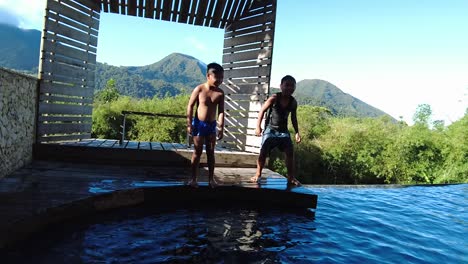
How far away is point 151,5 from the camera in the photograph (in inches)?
307

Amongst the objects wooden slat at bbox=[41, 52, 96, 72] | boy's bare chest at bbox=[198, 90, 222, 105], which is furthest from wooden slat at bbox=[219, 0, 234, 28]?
boy's bare chest at bbox=[198, 90, 222, 105]

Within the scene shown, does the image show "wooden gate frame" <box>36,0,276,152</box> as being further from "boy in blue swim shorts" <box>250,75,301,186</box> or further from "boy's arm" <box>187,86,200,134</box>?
"boy's arm" <box>187,86,200,134</box>

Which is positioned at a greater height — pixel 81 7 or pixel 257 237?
pixel 81 7

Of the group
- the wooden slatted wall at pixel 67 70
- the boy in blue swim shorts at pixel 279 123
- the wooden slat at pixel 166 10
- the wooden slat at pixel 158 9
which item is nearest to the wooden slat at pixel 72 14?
the wooden slatted wall at pixel 67 70

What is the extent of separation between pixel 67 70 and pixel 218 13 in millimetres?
3886

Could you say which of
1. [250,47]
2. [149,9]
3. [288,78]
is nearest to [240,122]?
[250,47]

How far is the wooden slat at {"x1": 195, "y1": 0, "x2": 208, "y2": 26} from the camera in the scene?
25.7ft

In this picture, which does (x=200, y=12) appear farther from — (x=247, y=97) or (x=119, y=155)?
(x=119, y=155)

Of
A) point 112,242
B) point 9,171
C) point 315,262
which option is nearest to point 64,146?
point 9,171

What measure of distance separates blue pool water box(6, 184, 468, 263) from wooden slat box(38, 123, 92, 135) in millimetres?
3303

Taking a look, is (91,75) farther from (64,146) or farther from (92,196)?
(92,196)

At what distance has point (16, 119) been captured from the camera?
4.90 m

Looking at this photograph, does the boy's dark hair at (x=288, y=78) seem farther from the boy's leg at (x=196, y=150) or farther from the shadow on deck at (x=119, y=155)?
the shadow on deck at (x=119, y=155)

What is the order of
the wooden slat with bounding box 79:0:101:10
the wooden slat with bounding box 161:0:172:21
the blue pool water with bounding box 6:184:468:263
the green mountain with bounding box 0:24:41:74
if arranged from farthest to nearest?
the green mountain with bounding box 0:24:41:74, the wooden slat with bounding box 161:0:172:21, the wooden slat with bounding box 79:0:101:10, the blue pool water with bounding box 6:184:468:263
